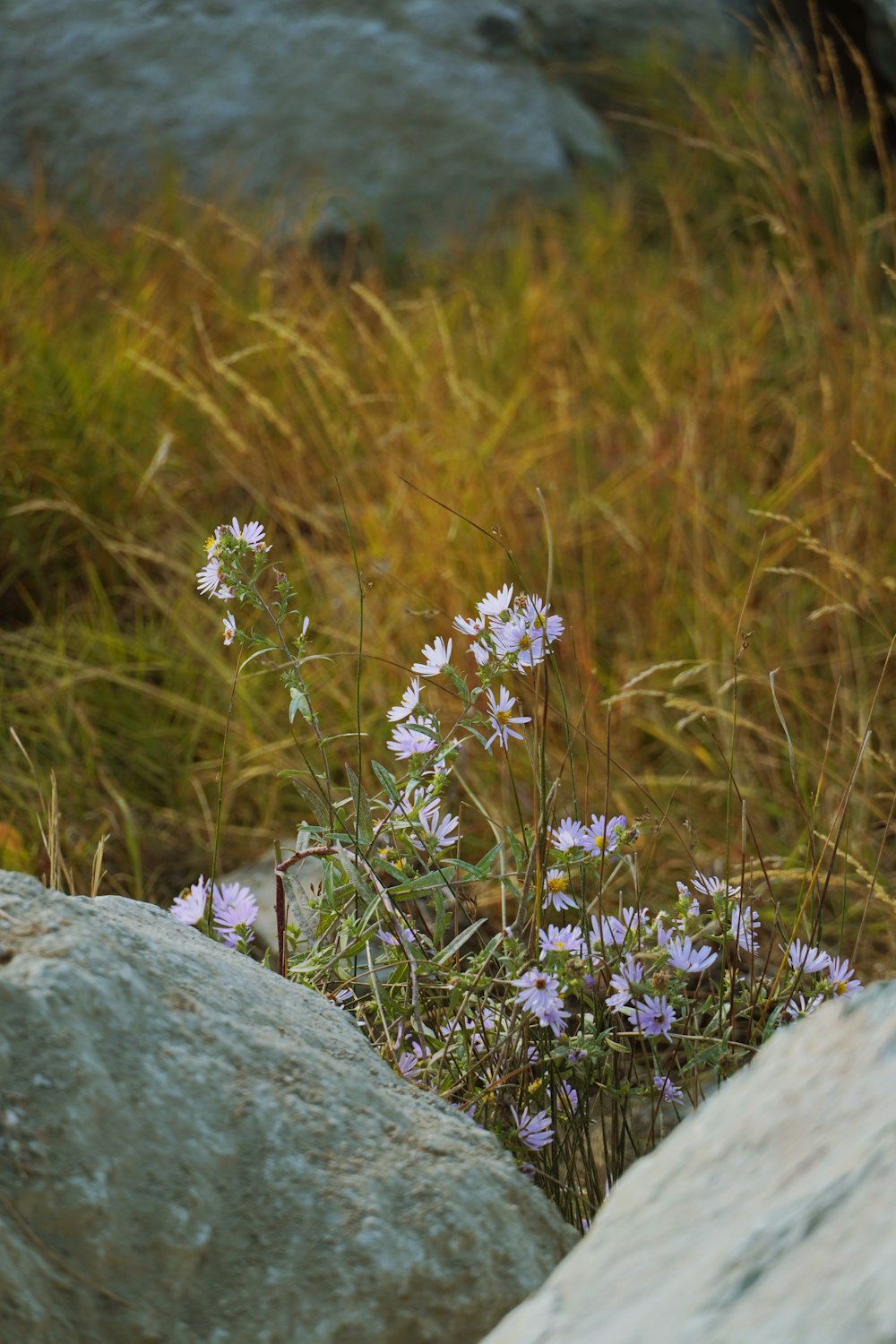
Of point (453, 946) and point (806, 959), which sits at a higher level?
point (453, 946)

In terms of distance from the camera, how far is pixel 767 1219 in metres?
0.64

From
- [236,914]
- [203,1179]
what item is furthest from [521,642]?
[203,1179]

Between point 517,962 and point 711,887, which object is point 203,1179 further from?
point 711,887

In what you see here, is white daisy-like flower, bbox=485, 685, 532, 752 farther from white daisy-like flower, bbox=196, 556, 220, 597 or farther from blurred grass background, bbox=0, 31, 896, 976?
blurred grass background, bbox=0, 31, 896, 976

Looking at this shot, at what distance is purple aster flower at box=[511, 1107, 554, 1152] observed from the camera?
1.17m

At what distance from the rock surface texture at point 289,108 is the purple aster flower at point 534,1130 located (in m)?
3.82

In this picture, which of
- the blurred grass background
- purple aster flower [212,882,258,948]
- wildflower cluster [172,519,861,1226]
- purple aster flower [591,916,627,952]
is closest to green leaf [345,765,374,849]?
wildflower cluster [172,519,861,1226]

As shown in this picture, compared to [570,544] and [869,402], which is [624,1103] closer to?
[570,544]

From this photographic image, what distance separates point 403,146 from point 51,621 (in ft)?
8.65

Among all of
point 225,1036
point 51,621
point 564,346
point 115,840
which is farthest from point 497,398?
point 225,1036

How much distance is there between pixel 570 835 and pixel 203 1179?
507 mm

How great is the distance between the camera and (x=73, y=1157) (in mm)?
815

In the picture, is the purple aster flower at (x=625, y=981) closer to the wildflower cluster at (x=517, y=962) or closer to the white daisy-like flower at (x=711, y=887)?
the wildflower cluster at (x=517, y=962)

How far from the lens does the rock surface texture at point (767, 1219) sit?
578 millimetres
